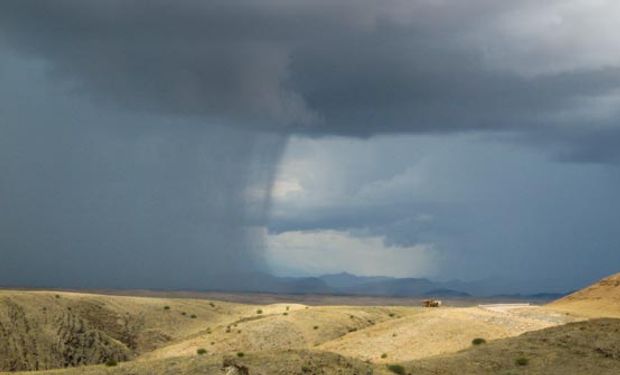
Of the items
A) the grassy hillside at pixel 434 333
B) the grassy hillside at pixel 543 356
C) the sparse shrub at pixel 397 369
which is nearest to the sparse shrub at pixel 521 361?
the grassy hillside at pixel 543 356

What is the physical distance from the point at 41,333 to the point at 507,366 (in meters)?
60.9

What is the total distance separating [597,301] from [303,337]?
138ft

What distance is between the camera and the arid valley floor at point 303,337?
4612cm

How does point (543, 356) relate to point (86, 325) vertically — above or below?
above

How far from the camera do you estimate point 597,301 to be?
10706 centimetres

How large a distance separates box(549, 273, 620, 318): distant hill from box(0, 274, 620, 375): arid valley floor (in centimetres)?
17

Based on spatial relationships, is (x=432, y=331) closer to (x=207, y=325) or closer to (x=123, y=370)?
(x=123, y=370)

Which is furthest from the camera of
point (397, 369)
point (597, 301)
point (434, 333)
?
point (597, 301)

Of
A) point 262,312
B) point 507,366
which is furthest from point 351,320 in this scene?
point 507,366

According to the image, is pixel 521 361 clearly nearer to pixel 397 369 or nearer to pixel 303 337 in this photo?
pixel 397 369

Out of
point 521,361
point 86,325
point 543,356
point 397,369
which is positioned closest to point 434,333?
point 543,356

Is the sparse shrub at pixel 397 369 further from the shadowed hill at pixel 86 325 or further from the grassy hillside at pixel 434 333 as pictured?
the shadowed hill at pixel 86 325

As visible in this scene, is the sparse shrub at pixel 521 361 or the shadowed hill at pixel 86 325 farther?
the shadowed hill at pixel 86 325

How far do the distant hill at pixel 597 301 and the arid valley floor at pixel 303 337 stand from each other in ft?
0.55
